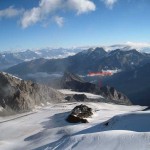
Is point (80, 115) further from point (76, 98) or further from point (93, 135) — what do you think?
point (76, 98)

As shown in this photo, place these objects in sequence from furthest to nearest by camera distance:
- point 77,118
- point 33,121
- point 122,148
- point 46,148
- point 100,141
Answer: point 33,121, point 77,118, point 46,148, point 100,141, point 122,148

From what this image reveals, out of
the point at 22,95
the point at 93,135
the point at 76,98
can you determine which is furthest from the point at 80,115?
the point at 76,98

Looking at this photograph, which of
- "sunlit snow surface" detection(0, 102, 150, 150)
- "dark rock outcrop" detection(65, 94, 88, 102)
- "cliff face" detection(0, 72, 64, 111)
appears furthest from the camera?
"dark rock outcrop" detection(65, 94, 88, 102)

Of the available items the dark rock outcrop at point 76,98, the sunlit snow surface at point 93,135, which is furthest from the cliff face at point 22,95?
the sunlit snow surface at point 93,135

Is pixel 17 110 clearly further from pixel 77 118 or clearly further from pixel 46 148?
pixel 46 148

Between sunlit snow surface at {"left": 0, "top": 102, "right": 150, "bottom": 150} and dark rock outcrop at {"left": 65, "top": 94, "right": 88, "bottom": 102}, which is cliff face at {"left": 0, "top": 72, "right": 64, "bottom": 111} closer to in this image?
dark rock outcrop at {"left": 65, "top": 94, "right": 88, "bottom": 102}

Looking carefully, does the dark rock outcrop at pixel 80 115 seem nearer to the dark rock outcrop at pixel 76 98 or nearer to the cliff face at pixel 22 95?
the cliff face at pixel 22 95

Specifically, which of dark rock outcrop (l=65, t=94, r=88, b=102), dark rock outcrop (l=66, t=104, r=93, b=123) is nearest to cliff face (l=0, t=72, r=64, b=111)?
dark rock outcrop (l=65, t=94, r=88, b=102)

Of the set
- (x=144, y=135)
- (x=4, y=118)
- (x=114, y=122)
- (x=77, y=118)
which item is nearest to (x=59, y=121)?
(x=77, y=118)
